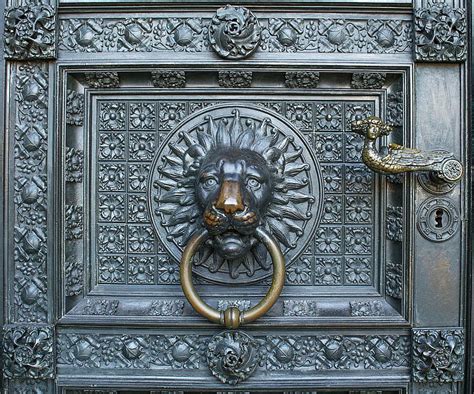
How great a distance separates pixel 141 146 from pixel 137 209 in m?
0.17

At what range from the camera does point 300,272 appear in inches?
46.8

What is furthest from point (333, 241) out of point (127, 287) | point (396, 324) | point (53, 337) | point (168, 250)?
point (53, 337)

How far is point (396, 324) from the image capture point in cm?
113

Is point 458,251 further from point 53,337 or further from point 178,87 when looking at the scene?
point 53,337

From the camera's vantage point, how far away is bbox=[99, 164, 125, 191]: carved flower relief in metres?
1.19

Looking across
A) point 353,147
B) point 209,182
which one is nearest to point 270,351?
point 209,182

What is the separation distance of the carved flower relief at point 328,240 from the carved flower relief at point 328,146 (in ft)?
0.61

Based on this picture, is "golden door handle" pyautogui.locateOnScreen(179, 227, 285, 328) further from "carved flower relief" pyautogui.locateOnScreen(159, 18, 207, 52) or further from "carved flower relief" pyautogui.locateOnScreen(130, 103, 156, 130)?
"carved flower relief" pyautogui.locateOnScreen(159, 18, 207, 52)

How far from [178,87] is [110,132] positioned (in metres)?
0.22

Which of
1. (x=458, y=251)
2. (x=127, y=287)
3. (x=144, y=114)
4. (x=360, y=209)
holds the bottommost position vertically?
(x=127, y=287)

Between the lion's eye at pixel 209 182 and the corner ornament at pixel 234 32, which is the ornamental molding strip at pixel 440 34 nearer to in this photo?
the corner ornament at pixel 234 32

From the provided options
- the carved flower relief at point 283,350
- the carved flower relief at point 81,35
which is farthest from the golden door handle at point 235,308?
the carved flower relief at point 81,35

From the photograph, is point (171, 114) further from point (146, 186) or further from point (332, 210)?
point (332, 210)

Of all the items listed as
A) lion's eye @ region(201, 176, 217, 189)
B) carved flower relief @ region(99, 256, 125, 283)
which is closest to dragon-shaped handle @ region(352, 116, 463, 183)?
lion's eye @ region(201, 176, 217, 189)
